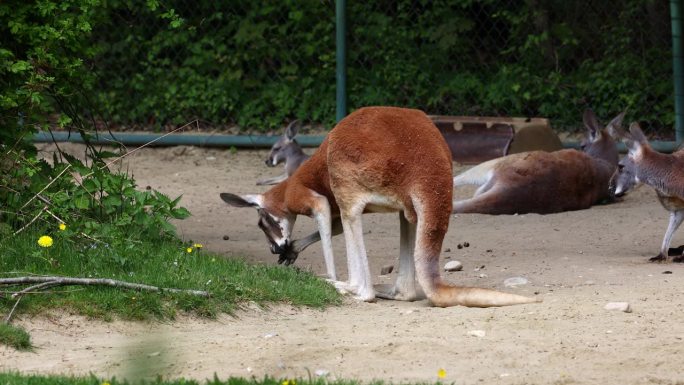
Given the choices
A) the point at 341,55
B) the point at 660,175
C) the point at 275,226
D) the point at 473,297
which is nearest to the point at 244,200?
the point at 275,226

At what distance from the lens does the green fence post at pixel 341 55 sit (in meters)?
10.5

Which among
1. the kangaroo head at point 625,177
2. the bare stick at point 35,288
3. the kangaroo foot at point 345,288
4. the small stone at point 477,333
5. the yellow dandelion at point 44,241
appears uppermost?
the yellow dandelion at point 44,241

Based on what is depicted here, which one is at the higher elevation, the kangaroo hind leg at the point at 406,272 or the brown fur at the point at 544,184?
the kangaroo hind leg at the point at 406,272

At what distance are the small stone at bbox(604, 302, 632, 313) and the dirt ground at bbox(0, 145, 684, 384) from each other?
1.5 inches

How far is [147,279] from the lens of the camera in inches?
201

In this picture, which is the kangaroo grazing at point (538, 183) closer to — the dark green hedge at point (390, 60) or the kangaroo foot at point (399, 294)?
the dark green hedge at point (390, 60)

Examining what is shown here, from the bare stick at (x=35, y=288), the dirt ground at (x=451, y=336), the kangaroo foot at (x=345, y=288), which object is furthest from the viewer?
the kangaroo foot at (x=345, y=288)

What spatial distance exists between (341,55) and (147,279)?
583 cm

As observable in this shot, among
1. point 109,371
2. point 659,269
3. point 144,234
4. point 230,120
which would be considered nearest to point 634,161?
point 659,269

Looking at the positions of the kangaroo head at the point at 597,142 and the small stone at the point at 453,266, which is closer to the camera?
the small stone at the point at 453,266

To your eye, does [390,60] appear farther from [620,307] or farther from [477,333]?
[477,333]

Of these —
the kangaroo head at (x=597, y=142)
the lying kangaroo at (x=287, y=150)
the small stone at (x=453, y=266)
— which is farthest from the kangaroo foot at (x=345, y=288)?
the lying kangaroo at (x=287, y=150)

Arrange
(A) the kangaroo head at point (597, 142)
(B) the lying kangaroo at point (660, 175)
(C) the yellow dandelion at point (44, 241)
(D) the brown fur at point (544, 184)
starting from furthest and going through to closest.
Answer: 1. (A) the kangaroo head at point (597, 142)
2. (D) the brown fur at point (544, 184)
3. (B) the lying kangaroo at point (660, 175)
4. (C) the yellow dandelion at point (44, 241)

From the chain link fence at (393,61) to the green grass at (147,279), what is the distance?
16.2 feet
